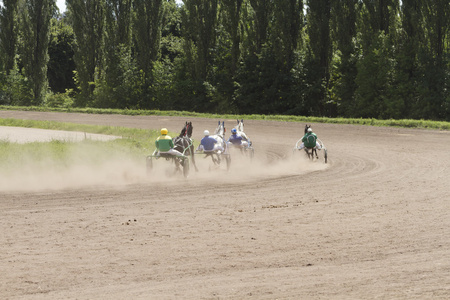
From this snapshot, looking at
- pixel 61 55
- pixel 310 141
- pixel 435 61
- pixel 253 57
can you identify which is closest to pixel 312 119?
pixel 435 61

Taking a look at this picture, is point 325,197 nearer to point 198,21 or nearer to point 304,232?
point 304,232

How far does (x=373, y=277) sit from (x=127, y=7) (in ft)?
185

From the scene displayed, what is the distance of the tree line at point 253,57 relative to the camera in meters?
44.0

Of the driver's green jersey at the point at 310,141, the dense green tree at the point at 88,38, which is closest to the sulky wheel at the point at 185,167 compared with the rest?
the driver's green jersey at the point at 310,141

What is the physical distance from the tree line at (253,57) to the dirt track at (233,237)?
88.9 ft

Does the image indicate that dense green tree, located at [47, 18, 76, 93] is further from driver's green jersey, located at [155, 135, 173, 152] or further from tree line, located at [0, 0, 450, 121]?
driver's green jersey, located at [155, 135, 173, 152]

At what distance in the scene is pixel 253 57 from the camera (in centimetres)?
5206

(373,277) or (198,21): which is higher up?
(198,21)


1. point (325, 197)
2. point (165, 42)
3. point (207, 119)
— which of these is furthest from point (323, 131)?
point (165, 42)

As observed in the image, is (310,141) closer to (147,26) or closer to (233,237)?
(233,237)

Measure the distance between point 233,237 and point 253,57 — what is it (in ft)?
143

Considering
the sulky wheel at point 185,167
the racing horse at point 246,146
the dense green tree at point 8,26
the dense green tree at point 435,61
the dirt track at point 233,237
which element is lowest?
the dirt track at point 233,237

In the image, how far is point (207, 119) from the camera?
44062 millimetres

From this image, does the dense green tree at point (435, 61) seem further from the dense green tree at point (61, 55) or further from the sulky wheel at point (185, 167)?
the dense green tree at point (61, 55)
